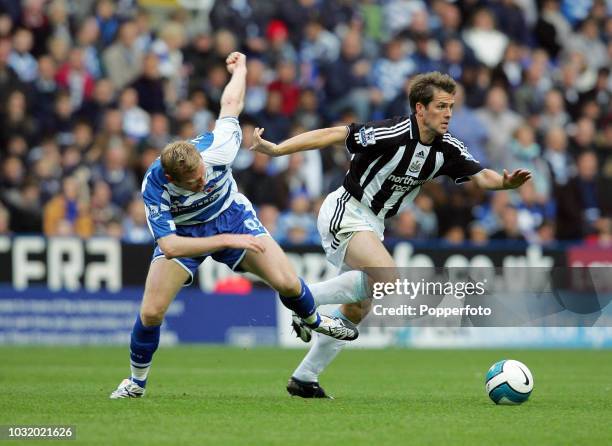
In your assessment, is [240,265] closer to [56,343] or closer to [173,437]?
[173,437]

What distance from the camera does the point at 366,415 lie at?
851 cm

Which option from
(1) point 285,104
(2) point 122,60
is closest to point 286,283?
(1) point 285,104

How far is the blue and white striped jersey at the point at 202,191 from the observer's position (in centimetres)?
899

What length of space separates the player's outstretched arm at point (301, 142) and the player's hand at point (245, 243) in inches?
32.3

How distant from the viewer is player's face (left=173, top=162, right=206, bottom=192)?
28.8ft

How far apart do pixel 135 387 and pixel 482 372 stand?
4.77 m

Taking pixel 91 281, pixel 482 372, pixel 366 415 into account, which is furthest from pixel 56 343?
pixel 366 415

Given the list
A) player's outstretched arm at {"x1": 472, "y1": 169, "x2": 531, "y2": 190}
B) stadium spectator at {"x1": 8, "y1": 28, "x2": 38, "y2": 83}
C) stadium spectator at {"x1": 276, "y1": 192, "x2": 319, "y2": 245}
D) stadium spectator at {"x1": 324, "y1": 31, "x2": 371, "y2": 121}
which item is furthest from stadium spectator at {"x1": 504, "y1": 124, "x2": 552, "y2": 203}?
player's outstretched arm at {"x1": 472, "y1": 169, "x2": 531, "y2": 190}

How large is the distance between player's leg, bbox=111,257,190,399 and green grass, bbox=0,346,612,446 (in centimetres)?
34

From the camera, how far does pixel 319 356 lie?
9.95 meters

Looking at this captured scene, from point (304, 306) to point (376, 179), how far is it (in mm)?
1312

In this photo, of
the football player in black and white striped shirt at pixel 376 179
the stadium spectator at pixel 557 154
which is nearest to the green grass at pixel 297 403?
the football player in black and white striped shirt at pixel 376 179

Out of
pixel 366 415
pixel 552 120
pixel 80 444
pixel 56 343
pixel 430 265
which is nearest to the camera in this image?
pixel 80 444

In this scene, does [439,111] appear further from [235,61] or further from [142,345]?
[142,345]
